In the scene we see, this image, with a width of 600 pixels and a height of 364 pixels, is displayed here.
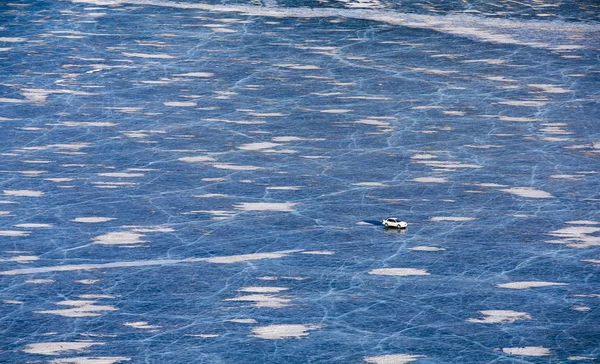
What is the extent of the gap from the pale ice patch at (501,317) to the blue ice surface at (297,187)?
0.05 ft

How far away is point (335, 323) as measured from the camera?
4.20 meters

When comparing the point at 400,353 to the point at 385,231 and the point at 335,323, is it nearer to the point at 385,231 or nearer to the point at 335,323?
the point at 335,323

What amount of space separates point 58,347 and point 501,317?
1.54 metres

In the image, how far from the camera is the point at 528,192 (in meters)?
5.85

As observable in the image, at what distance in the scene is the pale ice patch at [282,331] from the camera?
407cm

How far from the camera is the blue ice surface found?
4164mm

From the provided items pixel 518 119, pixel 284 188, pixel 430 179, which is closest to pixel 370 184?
pixel 430 179

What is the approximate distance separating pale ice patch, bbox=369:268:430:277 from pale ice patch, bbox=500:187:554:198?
1.24 meters

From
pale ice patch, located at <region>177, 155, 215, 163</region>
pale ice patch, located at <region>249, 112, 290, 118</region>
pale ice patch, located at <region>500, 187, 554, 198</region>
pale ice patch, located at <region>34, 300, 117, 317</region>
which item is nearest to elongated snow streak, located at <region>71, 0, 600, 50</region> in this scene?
pale ice patch, located at <region>249, 112, 290, 118</region>

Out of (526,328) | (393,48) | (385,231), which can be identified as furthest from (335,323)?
(393,48)

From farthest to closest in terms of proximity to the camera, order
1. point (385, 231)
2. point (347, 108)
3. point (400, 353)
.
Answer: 1. point (347, 108)
2. point (385, 231)
3. point (400, 353)

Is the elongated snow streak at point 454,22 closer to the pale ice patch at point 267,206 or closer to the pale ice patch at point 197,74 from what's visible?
the pale ice patch at point 197,74

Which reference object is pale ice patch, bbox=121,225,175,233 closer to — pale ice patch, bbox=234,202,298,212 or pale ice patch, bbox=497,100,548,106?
pale ice patch, bbox=234,202,298,212

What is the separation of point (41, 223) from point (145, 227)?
463 mm
